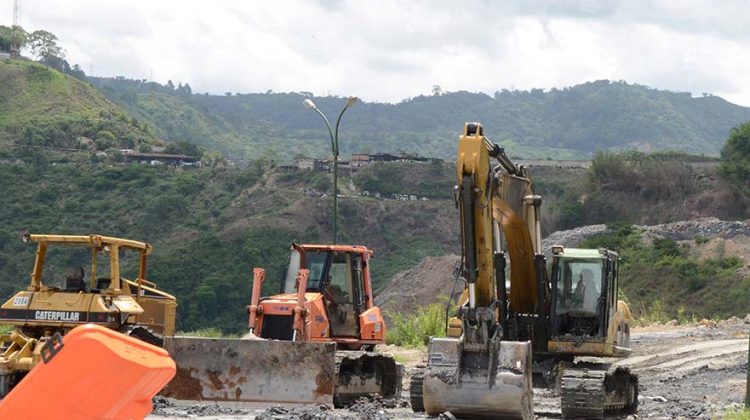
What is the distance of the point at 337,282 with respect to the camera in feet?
67.0

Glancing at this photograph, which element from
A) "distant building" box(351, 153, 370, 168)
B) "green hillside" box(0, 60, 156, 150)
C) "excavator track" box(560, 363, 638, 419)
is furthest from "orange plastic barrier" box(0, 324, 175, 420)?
"distant building" box(351, 153, 370, 168)

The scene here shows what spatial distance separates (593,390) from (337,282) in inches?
238

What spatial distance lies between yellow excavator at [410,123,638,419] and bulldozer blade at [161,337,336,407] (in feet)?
4.34

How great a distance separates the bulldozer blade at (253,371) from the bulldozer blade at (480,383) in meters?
2.60

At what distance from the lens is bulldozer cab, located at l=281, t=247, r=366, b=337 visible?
20219mm

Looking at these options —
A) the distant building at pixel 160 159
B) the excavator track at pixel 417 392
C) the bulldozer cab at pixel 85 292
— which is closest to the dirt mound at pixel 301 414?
the excavator track at pixel 417 392

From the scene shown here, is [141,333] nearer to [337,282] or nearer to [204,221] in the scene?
[337,282]

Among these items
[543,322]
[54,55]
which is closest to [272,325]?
[543,322]

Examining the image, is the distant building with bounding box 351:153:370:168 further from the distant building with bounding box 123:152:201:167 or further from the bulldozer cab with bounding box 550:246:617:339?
the bulldozer cab with bounding box 550:246:617:339

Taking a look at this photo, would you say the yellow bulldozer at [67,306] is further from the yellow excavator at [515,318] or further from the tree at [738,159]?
the tree at [738,159]

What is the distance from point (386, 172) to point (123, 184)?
22344 mm

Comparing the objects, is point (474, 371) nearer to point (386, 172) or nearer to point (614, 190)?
point (614, 190)

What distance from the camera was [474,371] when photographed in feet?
45.5

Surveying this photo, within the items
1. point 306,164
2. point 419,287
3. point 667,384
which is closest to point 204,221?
point 306,164
